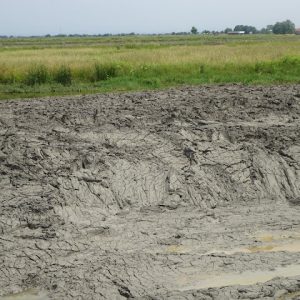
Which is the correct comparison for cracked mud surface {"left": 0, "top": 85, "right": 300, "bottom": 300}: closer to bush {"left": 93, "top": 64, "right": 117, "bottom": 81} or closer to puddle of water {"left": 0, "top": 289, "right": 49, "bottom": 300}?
puddle of water {"left": 0, "top": 289, "right": 49, "bottom": 300}

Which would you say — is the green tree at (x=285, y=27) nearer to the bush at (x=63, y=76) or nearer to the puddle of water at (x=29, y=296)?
the bush at (x=63, y=76)

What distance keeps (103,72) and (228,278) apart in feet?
47.5

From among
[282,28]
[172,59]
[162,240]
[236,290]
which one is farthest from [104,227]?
[282,28]

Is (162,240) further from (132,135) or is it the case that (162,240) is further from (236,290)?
(132,135)

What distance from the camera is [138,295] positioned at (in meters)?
6.00

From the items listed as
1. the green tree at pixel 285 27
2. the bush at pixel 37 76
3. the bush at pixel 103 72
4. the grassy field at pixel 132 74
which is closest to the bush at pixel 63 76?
the grassy field at pixel 132 74

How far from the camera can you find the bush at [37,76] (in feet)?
61.6

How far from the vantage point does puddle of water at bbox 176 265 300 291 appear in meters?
6.28

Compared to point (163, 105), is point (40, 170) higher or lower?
lower

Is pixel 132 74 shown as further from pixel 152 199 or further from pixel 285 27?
pixel 285 27

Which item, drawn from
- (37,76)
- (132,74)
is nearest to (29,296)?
(37,76)

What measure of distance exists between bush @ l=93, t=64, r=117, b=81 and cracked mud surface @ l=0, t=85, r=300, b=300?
24.1 ft

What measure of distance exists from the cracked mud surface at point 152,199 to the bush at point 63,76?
6.53 metres

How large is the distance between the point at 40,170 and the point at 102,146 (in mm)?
1448
